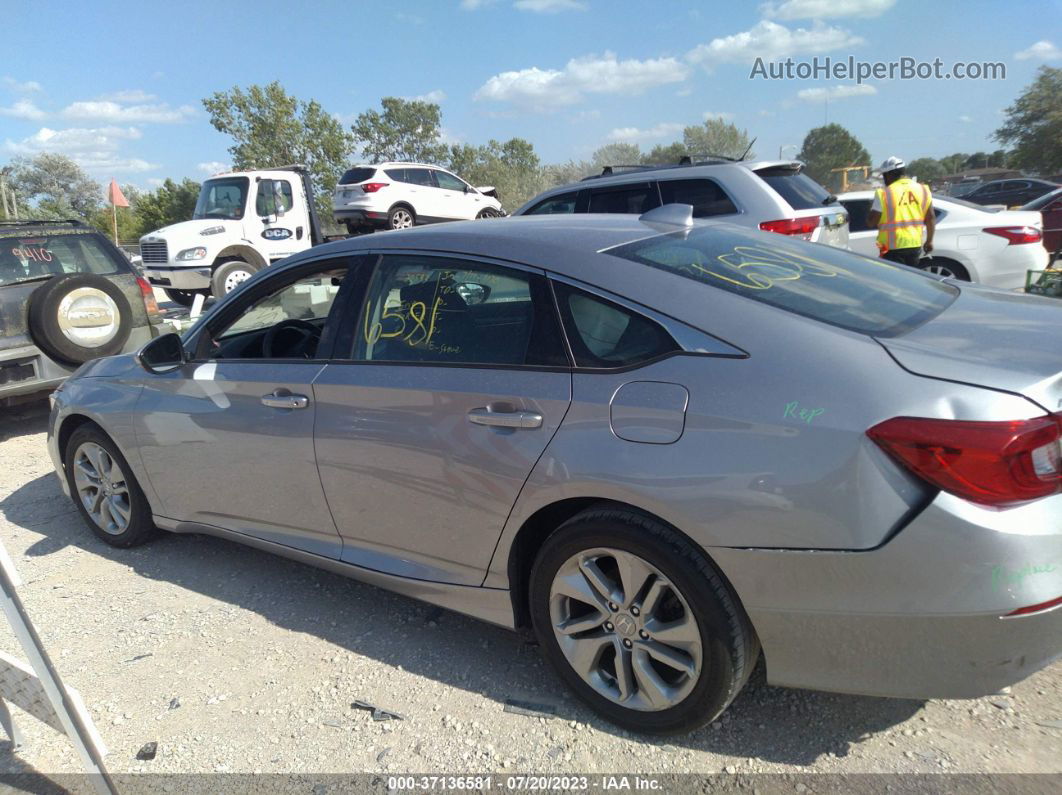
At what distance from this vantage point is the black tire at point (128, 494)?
3.94 metres

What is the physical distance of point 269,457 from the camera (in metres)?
3.18

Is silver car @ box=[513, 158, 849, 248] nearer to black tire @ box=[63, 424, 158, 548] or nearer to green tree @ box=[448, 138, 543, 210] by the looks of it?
black tire @ box=[63, 424, 158, 548]

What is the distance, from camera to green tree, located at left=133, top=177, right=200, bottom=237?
128 feet

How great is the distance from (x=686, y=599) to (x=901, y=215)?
6.23m

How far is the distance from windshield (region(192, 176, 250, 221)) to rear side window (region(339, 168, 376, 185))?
479 cm

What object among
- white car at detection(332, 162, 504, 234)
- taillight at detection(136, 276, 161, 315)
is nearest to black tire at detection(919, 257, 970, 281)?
taillight at detection(136, 276, 161, 315)

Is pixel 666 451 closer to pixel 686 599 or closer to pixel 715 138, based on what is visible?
pixel 686 599

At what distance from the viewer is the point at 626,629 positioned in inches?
93.3

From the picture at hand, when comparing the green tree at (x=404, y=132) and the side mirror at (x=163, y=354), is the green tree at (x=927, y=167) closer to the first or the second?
the green tree at (x=404, y=132)

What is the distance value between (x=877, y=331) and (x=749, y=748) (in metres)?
1.35

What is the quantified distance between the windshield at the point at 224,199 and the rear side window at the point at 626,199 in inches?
297

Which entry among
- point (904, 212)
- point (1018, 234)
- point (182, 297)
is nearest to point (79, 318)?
point (904, 212)

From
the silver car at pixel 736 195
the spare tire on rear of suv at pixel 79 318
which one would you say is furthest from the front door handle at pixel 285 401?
the silver car at pixel 736 195

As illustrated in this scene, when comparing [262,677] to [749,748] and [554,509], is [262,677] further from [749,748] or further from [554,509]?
[749,748]
